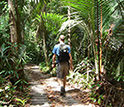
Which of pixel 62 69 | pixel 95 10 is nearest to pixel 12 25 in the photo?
pixel 62 69

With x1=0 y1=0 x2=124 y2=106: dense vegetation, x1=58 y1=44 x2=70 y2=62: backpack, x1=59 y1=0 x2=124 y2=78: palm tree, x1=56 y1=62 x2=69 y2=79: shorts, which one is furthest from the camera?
x1=56 y1=62 x2=69 y2=79: shorts

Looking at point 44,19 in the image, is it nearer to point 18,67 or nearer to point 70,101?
point 18,67

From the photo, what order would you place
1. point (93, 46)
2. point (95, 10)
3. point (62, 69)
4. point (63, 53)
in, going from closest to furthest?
point (95, 10) → point (93, 46) → point (63, 53) → point (62, 69)

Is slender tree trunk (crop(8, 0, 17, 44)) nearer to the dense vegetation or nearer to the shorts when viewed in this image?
the dense vegetation

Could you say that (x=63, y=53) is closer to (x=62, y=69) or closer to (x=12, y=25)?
(x=62, y=69)

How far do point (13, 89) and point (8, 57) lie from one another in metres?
0.89

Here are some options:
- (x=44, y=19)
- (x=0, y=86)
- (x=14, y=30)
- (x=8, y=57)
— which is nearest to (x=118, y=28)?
(x=14, y=30)

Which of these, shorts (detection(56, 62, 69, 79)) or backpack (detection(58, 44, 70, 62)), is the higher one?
Answer: backpack (detection(58, 44, 70, 62))

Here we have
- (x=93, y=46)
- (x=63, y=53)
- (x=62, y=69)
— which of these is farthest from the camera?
(x=62, y=69)

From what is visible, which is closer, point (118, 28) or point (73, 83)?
point (118, 28)

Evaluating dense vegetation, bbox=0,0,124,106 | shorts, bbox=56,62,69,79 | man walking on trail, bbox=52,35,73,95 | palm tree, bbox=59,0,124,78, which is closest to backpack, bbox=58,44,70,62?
man walking on trail, bbox=52,35,73,95

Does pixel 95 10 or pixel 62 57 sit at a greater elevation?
pixel 95 10

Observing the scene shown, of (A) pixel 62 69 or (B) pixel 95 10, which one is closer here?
(B) pixel 95 10

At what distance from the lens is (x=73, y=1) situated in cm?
295
